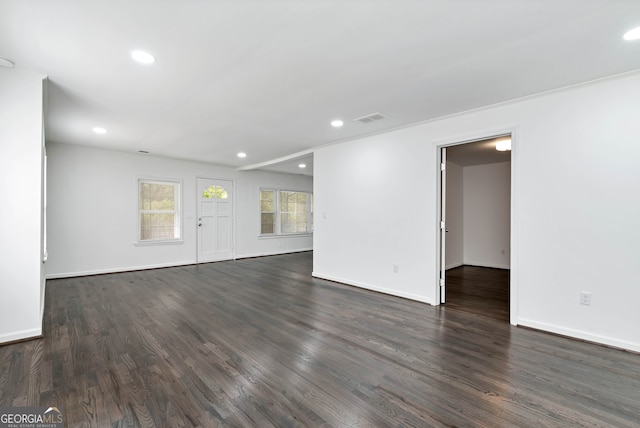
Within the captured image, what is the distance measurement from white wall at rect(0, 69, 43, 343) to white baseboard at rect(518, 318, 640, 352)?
16.7 feet

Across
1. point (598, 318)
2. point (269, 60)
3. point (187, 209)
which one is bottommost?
point (598, 318)

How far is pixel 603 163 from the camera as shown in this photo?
2828mm

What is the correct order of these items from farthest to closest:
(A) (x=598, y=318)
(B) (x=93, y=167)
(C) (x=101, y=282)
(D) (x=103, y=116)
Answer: (B) (x=93, y=167) < (C) (x=101, y=282) < (D) (x=103, y=116) < (A) (x=598, y=318)

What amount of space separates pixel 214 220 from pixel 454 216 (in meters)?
6.02

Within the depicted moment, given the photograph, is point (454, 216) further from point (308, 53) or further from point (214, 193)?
point (214, 193)

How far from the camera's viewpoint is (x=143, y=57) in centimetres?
246

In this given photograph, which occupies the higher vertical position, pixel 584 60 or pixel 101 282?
pixel 584 60

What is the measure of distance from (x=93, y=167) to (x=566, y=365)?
305 inches

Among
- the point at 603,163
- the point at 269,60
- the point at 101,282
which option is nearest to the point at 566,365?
the point at 603,163

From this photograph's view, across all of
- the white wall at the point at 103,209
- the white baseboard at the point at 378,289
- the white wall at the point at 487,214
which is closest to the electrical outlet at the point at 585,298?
the white baseboard at the point at 378,289

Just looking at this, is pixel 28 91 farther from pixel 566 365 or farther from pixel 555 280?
pixel 555 280

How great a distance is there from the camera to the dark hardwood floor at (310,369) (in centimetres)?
180

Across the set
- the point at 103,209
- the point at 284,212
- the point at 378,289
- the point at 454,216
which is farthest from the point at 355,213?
the point at 103,209

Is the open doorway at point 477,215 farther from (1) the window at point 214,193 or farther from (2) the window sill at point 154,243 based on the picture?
(2) the window sill at point 154,243
